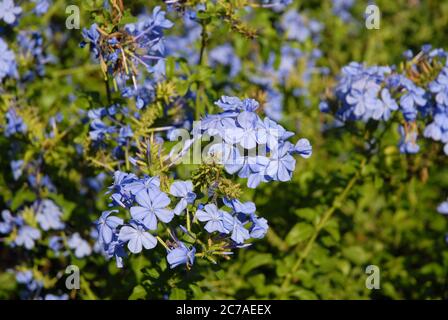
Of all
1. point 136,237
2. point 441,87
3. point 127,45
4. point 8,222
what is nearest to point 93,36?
point 127,45

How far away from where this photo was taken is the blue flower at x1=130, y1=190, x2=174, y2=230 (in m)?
1.95

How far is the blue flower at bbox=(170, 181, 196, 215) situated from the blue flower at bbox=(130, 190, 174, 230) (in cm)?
5

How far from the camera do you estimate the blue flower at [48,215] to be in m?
3.02

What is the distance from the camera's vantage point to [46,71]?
12.4ft

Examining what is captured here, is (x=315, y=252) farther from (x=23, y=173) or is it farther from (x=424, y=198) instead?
(x=23, y=173)

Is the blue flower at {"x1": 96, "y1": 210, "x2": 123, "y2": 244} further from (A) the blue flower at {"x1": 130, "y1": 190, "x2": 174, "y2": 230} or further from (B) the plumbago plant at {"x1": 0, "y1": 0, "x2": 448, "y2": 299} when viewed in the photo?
(A) the blue flower at {"x1": 130, "y1": 190, "x2": 174, "y2": 230}

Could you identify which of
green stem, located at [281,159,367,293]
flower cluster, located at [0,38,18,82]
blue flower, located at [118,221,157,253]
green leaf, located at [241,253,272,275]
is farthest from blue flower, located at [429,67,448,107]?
flower cluster, located at [0,38,18,82]

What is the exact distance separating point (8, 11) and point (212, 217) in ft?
5.22

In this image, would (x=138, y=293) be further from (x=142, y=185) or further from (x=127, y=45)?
(x=127, y=45)

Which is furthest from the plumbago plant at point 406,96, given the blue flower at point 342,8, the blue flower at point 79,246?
the blue flower at point 342,8

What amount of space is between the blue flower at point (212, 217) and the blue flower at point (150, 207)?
109 mm

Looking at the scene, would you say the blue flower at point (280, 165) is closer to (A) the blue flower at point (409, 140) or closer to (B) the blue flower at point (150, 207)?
(B) the blue flower at point (150, 207)

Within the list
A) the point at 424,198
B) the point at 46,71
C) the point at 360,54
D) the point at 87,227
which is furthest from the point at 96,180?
the point at 360,54

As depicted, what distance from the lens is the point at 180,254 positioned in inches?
79.7
